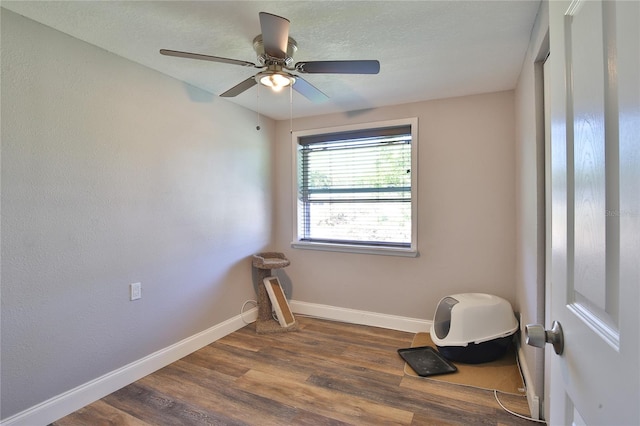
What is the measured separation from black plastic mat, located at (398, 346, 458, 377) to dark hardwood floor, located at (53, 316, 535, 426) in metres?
0.08

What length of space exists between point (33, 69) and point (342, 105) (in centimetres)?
235

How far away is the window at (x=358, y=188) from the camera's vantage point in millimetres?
3141

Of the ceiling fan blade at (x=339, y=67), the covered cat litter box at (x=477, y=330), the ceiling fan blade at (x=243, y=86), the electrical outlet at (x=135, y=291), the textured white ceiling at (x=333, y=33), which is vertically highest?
the textured white ceiling at (x=333, y=33)

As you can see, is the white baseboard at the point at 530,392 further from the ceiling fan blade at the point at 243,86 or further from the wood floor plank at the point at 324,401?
the ceiling fan blade at the point at 243,86

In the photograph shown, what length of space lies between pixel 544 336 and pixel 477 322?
1.80 metres

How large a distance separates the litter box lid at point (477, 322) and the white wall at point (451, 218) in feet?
1.33

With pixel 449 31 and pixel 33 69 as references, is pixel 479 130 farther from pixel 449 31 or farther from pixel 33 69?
pixel 33 69

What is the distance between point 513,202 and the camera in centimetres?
268

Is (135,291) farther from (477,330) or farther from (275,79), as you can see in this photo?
(477,330)

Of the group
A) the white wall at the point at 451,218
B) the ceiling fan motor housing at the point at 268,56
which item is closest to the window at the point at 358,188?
the white wall at the point at 451,218

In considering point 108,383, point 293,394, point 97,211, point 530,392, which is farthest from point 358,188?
point 108,383

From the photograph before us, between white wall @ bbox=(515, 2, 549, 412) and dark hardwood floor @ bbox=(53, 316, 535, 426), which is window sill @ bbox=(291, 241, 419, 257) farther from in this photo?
white wall @ bbox=(515, 2, 549, 412)

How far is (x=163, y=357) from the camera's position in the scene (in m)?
2.41

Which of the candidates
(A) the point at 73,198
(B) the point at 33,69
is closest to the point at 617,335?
(A) the point at 73,198
